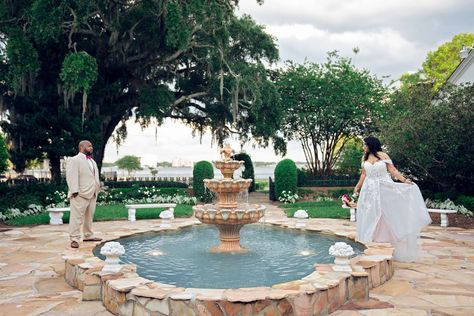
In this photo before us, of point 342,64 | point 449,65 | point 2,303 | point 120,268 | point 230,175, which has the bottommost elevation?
point 2,303

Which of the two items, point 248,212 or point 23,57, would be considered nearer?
point 248,212

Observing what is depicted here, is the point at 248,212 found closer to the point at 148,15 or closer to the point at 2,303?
the point at 2,303

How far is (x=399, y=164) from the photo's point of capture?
16.4 m

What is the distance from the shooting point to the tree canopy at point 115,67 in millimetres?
15953

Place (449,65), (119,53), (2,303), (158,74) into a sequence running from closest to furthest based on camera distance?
(2,303) → (119,53) → (158,74) → (449,65)

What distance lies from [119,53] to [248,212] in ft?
50.5

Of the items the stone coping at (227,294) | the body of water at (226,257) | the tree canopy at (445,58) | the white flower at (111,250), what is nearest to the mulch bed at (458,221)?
the body of water at (226,257)

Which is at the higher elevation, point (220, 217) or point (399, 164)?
point (399, 164)

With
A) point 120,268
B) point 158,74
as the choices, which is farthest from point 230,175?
point 158,74

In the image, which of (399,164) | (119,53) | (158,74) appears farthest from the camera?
(158,74)

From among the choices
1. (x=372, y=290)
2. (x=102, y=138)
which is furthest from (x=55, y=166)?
(x=372, y=290)

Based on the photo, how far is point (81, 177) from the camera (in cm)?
800

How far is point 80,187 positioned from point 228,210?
3.04 metres

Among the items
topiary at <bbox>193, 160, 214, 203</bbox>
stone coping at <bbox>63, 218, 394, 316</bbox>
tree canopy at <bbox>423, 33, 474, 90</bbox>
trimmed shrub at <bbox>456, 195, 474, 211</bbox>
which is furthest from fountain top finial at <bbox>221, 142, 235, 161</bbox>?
tree canopy at <bbox>423, 33, 474, 90</bbox>
